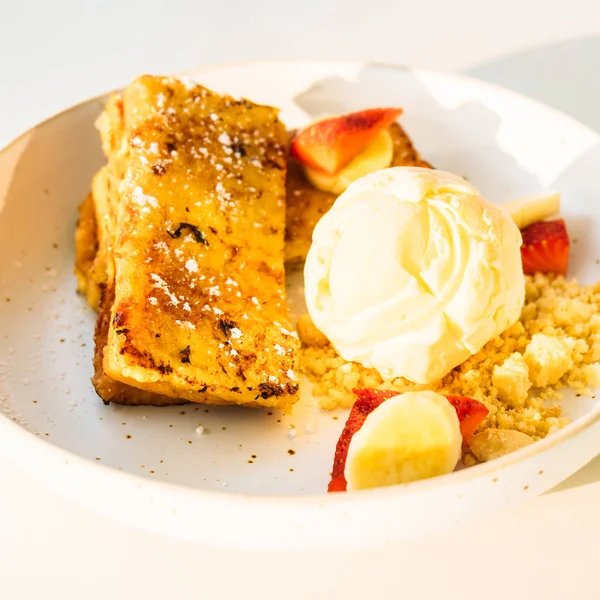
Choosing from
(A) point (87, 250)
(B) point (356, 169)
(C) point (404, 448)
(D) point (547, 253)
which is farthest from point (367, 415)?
(A) point (87, 250)

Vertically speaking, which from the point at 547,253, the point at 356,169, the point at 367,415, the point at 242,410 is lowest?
the point at 242,410

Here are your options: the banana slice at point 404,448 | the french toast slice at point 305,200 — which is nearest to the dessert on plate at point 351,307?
the banana slice at point 404,448

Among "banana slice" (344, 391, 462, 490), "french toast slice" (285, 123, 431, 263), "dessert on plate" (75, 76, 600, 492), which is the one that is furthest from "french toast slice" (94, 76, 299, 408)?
"banana slice" (344, 391, 462, 490)

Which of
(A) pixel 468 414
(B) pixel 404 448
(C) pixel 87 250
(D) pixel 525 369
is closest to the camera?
(B) pixel 404 448

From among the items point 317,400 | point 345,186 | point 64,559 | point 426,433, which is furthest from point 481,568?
point 345,186

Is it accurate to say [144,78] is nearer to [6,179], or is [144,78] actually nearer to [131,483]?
[6,179]

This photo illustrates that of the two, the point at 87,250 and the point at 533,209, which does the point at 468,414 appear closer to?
the point at 533,209

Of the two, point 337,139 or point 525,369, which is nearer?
point 525,369
